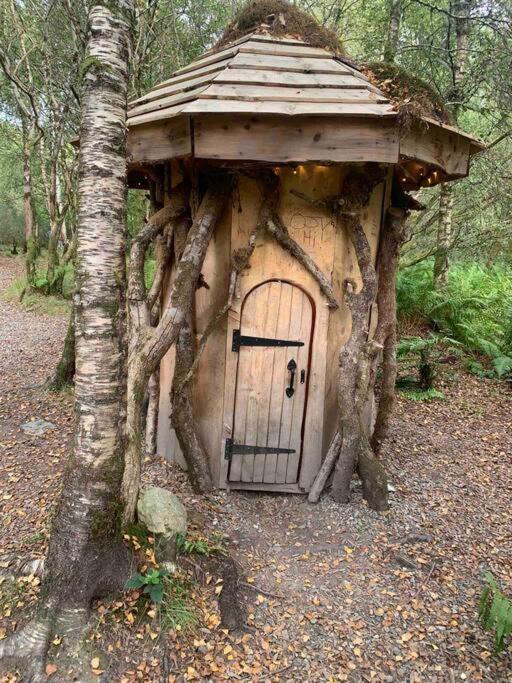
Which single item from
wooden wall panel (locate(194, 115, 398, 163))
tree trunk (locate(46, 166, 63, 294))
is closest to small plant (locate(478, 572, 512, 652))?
wooden wall panel (locate(194, 115, 398, 163))

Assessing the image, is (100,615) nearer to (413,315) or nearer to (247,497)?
(247,497)

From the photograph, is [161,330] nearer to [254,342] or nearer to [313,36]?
[254,342]

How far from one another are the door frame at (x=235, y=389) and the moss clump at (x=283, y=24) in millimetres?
2818

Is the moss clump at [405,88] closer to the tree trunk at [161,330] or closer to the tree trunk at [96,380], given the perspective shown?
the tree trunk at [161,330]

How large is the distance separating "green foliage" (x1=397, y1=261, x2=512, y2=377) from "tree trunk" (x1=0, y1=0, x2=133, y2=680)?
26.0 ft

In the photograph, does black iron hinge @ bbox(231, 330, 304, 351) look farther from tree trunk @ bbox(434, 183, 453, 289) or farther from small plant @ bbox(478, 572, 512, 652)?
tree trunk @ bbox(434, 183, 453, 289)

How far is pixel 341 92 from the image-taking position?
412 cm

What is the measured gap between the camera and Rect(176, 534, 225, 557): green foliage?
354 centimetres

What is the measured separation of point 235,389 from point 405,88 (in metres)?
3.52

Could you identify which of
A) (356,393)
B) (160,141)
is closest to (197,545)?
(356,393)

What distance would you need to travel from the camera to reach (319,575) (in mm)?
3895

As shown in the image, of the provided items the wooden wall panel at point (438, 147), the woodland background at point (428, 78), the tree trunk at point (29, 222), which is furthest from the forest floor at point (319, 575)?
the tree trunk at point (29, 222)

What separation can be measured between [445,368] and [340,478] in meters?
5.23

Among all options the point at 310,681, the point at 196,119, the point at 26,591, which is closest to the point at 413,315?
the point at 196,119
